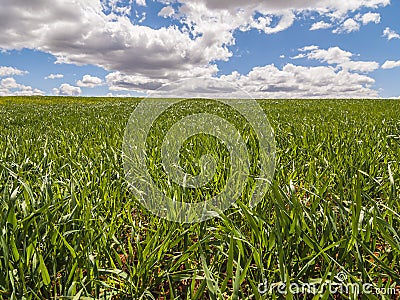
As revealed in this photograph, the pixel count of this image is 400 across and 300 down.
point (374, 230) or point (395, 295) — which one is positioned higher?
point (374, 230)

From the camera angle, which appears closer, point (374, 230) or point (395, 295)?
point (395, 295)

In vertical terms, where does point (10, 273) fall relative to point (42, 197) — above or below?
below

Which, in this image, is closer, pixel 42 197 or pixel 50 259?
pixel 50 259

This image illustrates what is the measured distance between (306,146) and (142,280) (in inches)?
113

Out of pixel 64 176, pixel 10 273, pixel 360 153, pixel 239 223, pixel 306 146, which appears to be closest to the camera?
pixel 10 273

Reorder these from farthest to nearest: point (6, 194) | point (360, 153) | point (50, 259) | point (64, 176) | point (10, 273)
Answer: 1. point (360, 153)
2. point (64, 176)
3. point (6, 194)
4. point (50, 259)
5. point (10, 273)

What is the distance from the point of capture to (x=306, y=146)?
3760 millimetres

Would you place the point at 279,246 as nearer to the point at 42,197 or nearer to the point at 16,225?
the point at 16,225

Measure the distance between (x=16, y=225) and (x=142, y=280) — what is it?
0.62m

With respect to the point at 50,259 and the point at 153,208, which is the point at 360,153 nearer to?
the point at 153,208

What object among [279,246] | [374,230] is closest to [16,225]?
[279,246]

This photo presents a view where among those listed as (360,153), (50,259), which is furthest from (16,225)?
(360,153)

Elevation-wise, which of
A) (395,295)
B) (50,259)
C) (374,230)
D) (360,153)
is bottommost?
(395,295)

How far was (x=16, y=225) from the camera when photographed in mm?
1422
